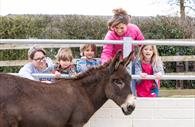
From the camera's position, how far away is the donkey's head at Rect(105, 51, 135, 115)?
6.36 meters

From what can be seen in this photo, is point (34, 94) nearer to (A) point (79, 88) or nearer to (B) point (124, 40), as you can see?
(A) point (79, 88)

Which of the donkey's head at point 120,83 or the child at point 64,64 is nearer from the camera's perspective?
the donkey's head at point 120,83

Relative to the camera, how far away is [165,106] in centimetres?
736

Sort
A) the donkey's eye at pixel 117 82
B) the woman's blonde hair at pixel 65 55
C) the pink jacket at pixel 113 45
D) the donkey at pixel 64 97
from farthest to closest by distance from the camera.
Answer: the pink jacket at pixel 113 45 → the woman's blonde hair at pixel 65 55 → the donkey's eye at pixel 117 82 → the donkey at pixel 64 97

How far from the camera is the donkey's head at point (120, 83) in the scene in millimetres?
6363

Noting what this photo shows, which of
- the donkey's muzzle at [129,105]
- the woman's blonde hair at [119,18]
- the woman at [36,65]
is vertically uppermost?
the woman's blonde hair at [119,18]

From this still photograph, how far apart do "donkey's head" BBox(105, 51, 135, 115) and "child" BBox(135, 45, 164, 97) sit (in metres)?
0.81

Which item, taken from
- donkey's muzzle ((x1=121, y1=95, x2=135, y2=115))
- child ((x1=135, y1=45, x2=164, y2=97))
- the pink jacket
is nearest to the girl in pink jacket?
the pink jacket

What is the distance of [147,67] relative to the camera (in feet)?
24.0

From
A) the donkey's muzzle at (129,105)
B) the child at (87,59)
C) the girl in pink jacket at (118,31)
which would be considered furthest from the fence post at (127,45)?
the donkey's muzzle at (129,105)

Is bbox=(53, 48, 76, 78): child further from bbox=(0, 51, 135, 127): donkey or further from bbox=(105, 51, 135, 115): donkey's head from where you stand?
bbox=(105, 51, 135, 115): donkey's head

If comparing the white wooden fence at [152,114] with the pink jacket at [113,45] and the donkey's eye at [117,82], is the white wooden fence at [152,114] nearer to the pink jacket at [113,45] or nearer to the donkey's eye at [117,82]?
the pink jacket at [113,45]

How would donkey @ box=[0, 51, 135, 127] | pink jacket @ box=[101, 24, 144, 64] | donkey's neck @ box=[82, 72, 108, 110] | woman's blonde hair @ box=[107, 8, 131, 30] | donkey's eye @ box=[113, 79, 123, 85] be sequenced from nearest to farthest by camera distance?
1. donkey @ box=[0, 51, 135, 127]
2. donkey's eye @ box=[113, 79, 123, 85]
3. donkey's neck @ box=[82, 72, 108, 110]
4. woman's blonde hair @ box=[107, 8, 131, 30]
5. pink jacket @ box=[101, 24, 144, 64]

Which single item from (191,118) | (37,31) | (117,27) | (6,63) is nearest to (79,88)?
(117,27)
